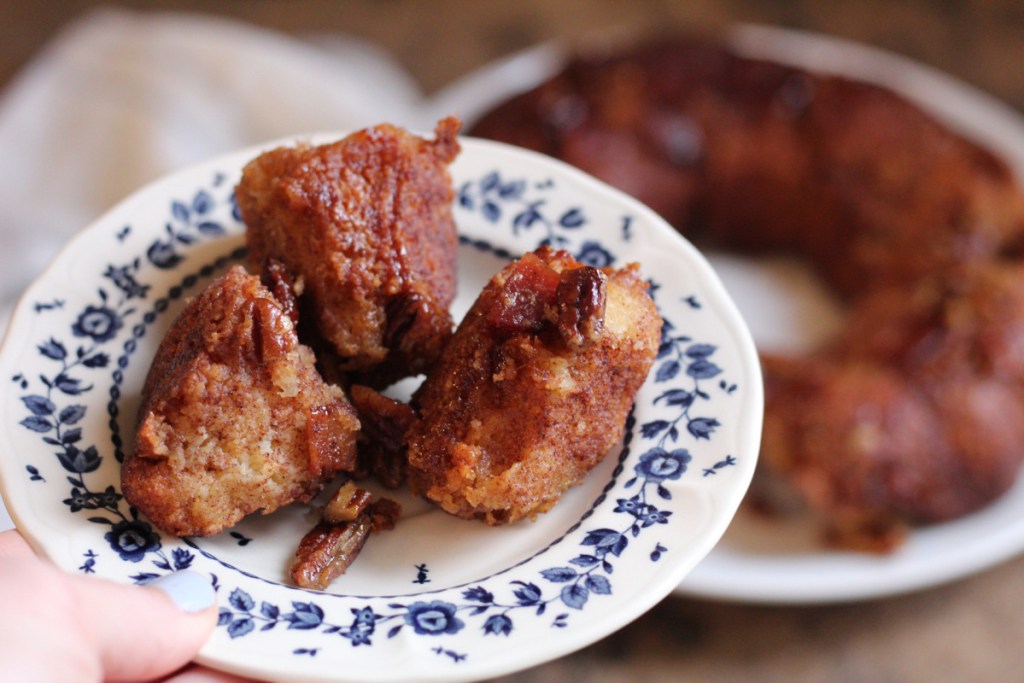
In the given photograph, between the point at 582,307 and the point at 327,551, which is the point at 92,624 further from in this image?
the point at 582,307

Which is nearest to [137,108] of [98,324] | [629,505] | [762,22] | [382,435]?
[98,324]

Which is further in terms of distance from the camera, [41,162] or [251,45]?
[251,45]

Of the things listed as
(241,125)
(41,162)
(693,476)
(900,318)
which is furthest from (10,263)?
(900,318)

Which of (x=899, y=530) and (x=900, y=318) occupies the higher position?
(x=900, y=318)

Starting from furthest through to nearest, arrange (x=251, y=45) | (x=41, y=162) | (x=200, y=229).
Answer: (x=251, y=45) → (x=41, y=162) → (x=200, y=229)

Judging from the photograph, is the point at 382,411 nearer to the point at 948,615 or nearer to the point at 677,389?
the point at 677,389

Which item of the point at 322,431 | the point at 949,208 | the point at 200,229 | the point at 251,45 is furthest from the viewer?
the point at 251,45

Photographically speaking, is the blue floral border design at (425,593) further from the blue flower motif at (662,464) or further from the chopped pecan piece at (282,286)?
the chopped pecan piece at (282,286)

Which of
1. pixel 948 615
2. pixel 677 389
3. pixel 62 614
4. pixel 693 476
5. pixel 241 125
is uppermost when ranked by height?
pixel 241 125
